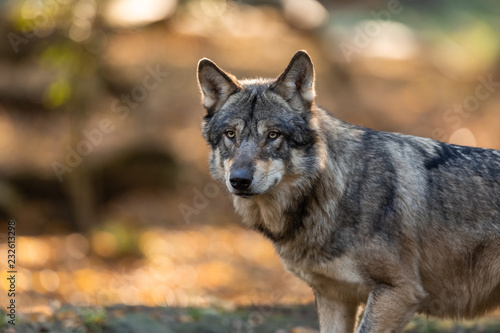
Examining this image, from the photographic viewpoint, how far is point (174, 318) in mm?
6211

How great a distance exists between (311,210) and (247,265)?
6.82 meters

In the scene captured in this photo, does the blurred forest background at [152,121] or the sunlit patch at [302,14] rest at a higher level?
the sunlit patch at [302,14]

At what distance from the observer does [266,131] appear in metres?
4.48

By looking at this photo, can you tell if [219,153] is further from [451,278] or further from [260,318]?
[260,318]

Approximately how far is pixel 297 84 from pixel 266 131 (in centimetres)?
47

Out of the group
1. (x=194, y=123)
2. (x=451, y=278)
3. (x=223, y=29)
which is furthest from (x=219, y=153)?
(x=223, y=29)

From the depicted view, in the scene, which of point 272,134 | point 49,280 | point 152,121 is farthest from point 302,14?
point 272,134

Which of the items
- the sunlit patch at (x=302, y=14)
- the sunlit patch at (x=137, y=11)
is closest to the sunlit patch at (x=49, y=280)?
the sunlit patch at (x=137, y=11)

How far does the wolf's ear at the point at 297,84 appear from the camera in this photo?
455 cm

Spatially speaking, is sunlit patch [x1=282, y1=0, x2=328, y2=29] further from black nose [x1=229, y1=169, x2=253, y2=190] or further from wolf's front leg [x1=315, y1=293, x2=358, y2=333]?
black nose [x1=229, y1=169, x2=253, y2=190]

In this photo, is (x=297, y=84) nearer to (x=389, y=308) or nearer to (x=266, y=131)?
(x=266, y=131)

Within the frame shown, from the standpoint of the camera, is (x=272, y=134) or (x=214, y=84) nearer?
(x=272, y=134)

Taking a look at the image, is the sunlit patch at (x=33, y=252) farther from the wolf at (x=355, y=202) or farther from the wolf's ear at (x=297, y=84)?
the wolf's ear at (x=297, y=84)

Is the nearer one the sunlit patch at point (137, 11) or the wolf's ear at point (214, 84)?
the wolf's ear at point (214, 84)
